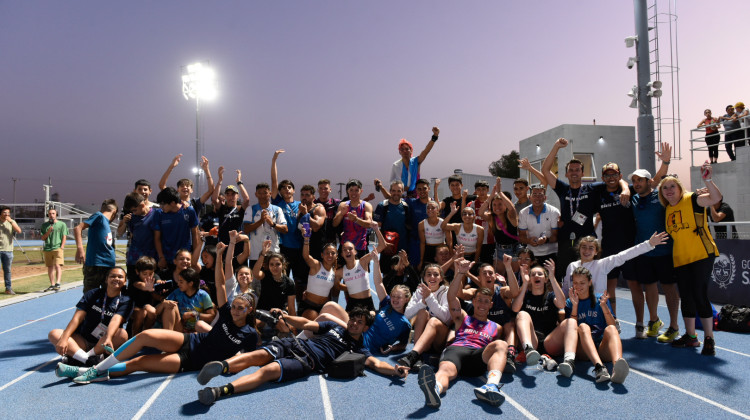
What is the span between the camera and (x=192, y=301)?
18.8ft

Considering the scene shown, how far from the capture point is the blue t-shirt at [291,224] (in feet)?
22.6

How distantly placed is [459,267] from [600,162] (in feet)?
66.6

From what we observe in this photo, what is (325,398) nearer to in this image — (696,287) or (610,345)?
(610,345)

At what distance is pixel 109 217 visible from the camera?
6258mm

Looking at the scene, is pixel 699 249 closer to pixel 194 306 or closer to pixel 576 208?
pixel 576 208

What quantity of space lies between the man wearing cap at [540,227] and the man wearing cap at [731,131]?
9.36m

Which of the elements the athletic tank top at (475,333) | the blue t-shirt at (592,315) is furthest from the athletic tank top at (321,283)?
the blue t-shirt at (592,315)

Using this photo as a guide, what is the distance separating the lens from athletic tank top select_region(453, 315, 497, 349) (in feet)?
15.9

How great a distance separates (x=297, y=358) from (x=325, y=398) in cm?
65

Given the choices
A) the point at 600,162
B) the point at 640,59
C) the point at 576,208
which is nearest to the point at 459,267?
the point at 576,208

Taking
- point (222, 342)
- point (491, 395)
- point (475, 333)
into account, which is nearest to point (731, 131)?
point (475, 333)

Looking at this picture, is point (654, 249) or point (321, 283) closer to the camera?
point (654, 249)

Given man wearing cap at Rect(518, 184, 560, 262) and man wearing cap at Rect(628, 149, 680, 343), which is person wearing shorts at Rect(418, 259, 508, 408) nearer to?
man wearing cap at Rect(518, 184, 560, 262)

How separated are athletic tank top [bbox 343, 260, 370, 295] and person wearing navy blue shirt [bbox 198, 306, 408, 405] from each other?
63 centimetres
